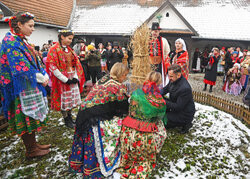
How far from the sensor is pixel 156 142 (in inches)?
101

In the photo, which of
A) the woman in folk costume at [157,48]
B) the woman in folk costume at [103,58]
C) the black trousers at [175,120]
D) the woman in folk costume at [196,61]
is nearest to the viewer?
the black trousers at [175,120]

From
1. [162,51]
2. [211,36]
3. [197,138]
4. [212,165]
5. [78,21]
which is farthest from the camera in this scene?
[78,21]

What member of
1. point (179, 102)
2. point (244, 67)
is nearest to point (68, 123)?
point (179, 102)

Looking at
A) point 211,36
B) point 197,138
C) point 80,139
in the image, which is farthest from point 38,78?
point 211,36

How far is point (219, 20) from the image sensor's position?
1417 centimetres

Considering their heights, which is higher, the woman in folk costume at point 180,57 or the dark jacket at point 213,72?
the woman in folk costume at point 180,57

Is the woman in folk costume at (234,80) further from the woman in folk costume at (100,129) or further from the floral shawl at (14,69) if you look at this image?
the floral shawl at (14,69)

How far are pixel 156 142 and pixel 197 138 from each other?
5.47 ft

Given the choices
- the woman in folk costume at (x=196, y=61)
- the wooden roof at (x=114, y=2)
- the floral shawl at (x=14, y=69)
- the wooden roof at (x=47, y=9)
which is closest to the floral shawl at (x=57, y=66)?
the floral shawl at (x=14, y=69)

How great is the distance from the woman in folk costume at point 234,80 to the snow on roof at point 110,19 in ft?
26.5

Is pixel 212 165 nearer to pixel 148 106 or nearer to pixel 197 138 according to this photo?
pixel 197 138

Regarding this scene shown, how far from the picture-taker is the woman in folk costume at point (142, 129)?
241 centimetres

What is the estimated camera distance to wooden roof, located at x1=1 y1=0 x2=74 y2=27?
988 cm

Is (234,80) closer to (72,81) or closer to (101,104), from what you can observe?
(72,81)
